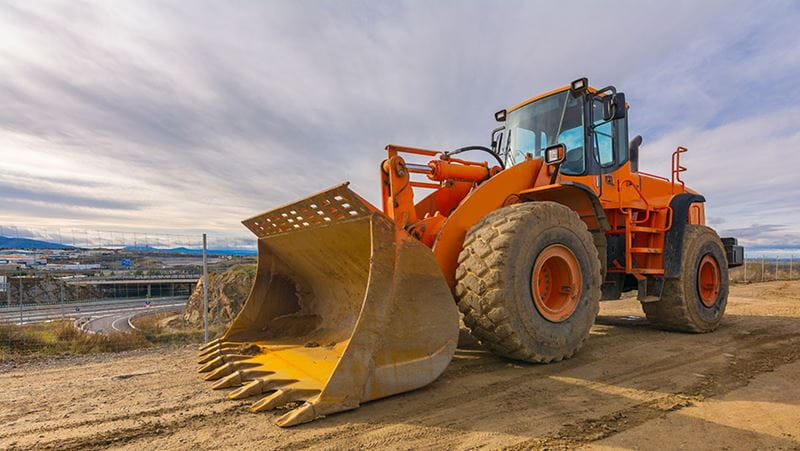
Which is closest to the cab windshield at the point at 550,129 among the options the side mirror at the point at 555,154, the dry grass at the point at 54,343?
the side mirror at the point at 555,154

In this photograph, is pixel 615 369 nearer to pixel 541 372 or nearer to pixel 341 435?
pixel 541 372

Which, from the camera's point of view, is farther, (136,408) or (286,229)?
(286,229)

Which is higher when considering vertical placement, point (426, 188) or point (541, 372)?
point (426, 188)

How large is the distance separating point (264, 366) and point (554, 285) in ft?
9.57

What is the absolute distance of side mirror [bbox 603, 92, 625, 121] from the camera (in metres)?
4.94

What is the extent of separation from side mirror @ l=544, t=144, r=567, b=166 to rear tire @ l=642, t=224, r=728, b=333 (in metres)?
2.78

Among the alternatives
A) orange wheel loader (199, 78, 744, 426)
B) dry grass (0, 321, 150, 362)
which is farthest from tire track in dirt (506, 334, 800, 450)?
dry grass (0, 321, 150, 362)

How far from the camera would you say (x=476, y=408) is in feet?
9.70

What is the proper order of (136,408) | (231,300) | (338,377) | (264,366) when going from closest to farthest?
(338,377)
(136,408)
(264,366)
(231,300)

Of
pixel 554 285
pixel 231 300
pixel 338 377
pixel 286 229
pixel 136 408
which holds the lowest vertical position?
Result: pixel 231 300

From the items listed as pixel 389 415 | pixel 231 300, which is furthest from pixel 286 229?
pixel 231 300

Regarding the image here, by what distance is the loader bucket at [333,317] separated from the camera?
2855mm

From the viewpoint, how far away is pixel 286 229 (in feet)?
14.9

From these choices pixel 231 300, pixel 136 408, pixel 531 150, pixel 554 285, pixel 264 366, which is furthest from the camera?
pixel 231 300
